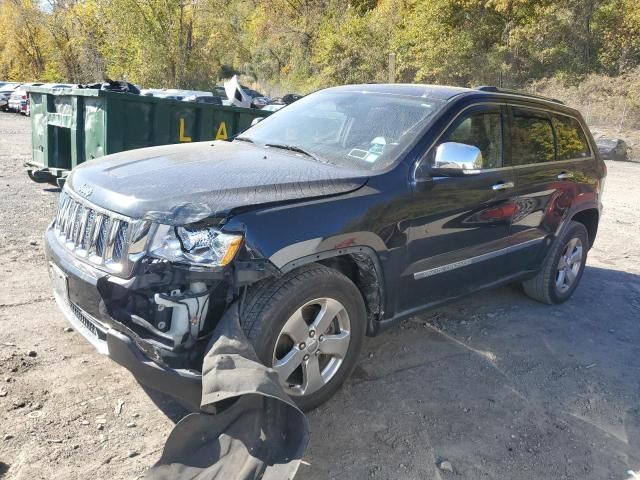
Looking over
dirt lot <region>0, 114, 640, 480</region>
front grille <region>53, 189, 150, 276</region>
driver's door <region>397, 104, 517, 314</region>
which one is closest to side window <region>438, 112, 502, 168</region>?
driver's door <region>397, 104, 517, 314</region>

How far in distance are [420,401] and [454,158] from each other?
153 centimetres

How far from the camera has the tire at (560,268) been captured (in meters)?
5.17

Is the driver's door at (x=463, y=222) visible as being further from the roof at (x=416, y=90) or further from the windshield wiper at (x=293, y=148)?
the windshield wiper at (x=293, y=148)

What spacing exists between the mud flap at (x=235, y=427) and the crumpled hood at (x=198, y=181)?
60cm

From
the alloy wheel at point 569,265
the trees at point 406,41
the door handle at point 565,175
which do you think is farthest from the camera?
the trees at point 406,41

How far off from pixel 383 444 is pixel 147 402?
4.47 feet

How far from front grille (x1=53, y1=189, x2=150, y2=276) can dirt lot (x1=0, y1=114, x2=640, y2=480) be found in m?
0.88

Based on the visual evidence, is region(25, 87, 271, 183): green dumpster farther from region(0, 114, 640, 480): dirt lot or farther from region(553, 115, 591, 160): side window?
region(553, 115, 591, 160): side window

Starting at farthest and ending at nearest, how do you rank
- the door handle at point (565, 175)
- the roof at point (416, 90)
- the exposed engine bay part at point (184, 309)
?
1. the door handle at point (565, 175)
2. the roof at point (416, 90)
3. the exposed engine bay part at point (184, 309)

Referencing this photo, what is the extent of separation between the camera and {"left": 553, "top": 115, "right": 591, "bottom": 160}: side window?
508cm

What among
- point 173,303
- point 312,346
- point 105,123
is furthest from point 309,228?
point 105,123

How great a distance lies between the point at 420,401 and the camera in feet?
11.7

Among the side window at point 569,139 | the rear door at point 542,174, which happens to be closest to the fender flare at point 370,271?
the rear door at point 542,174

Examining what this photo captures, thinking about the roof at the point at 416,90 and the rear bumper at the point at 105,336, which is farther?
the roof at the point at 416,90
